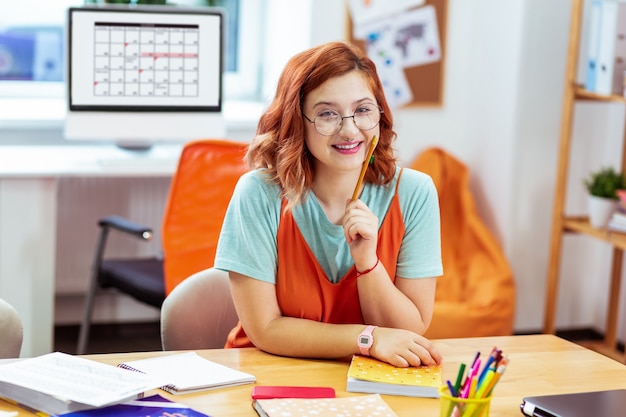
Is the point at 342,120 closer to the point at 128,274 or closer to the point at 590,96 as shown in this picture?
the point at 128,274

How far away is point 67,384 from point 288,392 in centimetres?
33

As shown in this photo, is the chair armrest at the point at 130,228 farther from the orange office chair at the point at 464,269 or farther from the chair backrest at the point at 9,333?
the chair backrest at the point at 9,333

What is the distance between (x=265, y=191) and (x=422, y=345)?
0.44 m

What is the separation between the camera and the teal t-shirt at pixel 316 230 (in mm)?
1792

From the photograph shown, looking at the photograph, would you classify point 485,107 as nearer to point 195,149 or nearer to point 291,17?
point 291,17

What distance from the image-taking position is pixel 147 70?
130 inches

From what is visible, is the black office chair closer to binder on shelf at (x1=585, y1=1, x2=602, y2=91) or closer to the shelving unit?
the shelving unit

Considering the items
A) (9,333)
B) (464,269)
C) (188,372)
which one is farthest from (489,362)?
(464,269)

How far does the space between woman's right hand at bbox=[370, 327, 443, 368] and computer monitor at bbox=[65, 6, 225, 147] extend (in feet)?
6.10

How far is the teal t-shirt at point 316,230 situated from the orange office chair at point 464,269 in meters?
1.57

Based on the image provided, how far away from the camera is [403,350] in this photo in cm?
161

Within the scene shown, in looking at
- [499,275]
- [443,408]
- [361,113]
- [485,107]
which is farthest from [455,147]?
[443,408]

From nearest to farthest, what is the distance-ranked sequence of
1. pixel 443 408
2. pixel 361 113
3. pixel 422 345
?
pixel 443 408 < pixel 422 345 < pixel 361 113

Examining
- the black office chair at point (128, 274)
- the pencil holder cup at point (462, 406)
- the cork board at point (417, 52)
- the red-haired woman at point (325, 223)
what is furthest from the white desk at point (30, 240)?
the pencil holder cup at point (462, 406)
